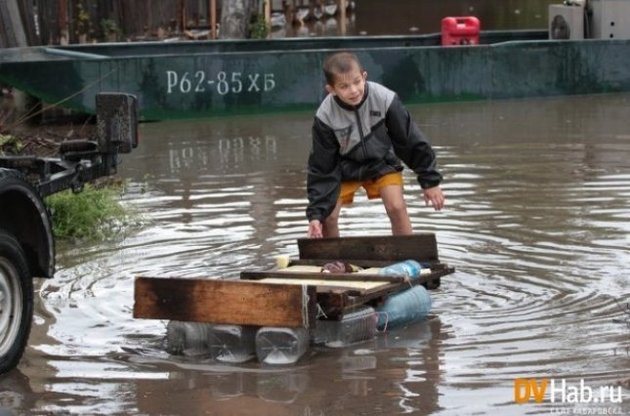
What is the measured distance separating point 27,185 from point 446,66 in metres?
13.9

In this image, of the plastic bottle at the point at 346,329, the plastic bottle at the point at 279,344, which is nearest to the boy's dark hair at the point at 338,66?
the plastic bottle at the point at 346,329

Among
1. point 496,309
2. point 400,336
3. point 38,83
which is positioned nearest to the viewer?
point 400,336

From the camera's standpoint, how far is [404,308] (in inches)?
286

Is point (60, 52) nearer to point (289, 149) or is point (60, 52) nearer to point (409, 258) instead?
point (289, 149)

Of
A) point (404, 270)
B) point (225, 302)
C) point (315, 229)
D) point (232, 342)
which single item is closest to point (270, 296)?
point (225, 302)

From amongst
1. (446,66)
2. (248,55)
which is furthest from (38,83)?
(446,66)

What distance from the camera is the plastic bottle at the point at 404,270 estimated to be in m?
7.44

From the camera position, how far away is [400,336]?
714 centimetres

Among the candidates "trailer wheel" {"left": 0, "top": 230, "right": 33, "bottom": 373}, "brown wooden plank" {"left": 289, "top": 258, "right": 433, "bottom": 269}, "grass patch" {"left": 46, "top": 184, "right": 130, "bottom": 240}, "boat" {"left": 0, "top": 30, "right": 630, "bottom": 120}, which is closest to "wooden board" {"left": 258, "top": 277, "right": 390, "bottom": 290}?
"brown wooden plank" {"left": 289, "top": 258, "right": 433, "bottom": 269}

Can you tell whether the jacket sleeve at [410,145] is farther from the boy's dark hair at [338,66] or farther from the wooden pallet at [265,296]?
the wooden pallet at [265,296]

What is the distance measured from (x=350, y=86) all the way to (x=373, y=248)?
972mm

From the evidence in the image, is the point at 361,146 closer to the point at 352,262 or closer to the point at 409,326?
the point at 352,262

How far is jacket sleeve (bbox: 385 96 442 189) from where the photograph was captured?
7883 mm

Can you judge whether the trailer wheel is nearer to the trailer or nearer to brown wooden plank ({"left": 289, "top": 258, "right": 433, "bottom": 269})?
the trailer
